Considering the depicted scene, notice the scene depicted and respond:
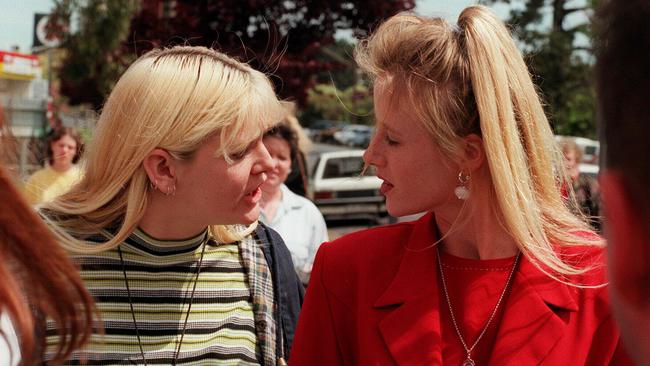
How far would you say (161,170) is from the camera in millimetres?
2549

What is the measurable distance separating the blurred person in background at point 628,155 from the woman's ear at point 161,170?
67.2 inches

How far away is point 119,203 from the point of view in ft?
8.37

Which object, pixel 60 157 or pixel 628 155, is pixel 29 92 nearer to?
pixel 60 157

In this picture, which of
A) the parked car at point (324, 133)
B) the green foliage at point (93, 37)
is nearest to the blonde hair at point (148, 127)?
the green foliage at point (93, 37)

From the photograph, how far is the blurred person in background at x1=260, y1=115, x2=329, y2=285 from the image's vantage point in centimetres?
472

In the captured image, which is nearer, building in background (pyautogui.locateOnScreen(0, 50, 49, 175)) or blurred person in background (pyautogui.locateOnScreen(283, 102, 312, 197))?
building in background (pyautogui.locateOnScreen(0, 50, 49, 175))

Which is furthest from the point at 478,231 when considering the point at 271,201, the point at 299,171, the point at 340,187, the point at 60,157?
the point at 340,187

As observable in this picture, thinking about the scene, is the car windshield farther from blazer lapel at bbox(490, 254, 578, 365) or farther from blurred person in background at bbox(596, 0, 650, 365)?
blurred person in background at bbox(596, 0, 650, 365)

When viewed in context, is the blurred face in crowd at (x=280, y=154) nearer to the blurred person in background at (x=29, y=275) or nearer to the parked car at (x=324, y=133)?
the blurred person in background at (x=29, y=275)

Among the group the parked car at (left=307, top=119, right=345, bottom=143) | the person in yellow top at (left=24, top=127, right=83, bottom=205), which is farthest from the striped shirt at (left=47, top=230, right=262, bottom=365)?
the parked car at (left=307, top=119, right=345, bottom=143)

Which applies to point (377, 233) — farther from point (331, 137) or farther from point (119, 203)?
point (331, 137)

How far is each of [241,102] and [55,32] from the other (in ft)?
46.4

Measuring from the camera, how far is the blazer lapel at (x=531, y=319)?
208cm

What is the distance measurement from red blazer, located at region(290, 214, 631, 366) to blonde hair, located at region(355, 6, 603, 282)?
9 cm
